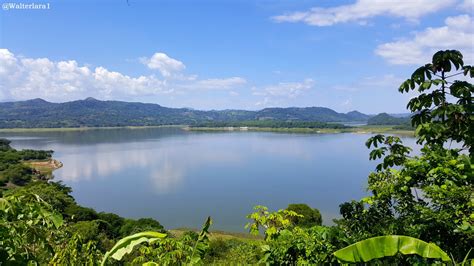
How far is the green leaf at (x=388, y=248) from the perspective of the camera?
1541mm

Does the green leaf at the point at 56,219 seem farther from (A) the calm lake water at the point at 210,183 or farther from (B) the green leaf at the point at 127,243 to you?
(A) the calm lake water at the point at 210,183

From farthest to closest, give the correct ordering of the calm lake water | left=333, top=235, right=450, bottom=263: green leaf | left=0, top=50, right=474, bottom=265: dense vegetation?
the calm lake water
left=0, top=50, right=474, bottom=265: dense vegetation
left=333, top=235, right=450, bottom=263: green leaf

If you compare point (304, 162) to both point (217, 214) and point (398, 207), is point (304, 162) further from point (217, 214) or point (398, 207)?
point (398, 207)

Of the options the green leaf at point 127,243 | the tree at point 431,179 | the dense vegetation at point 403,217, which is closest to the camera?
the green leaf at point 127,243

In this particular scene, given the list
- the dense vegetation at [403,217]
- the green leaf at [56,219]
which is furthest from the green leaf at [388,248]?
the green leaf at [56,219]

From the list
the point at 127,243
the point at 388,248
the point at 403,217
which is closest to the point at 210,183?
the point at 403,217

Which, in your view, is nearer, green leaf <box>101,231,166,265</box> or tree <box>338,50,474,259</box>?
green leaf <box>101,231,166,265</box>

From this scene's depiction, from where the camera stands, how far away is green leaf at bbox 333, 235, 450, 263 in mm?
1541

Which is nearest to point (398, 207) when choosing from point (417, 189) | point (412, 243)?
point (417, 189)

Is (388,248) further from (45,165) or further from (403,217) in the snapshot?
(45,165)

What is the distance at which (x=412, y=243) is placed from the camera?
156cm

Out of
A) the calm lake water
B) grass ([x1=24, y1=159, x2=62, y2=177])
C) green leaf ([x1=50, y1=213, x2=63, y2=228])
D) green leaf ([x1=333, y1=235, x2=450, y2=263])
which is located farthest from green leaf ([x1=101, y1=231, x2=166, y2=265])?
grass ([x1=24, y1=159, x2=62, y2=177])

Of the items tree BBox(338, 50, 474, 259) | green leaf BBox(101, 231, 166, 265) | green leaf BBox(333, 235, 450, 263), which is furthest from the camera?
tree BBox(338, 50, 474, 259)

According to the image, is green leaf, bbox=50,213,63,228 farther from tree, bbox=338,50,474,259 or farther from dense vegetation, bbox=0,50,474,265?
tree, bbox=338,50,474,259
